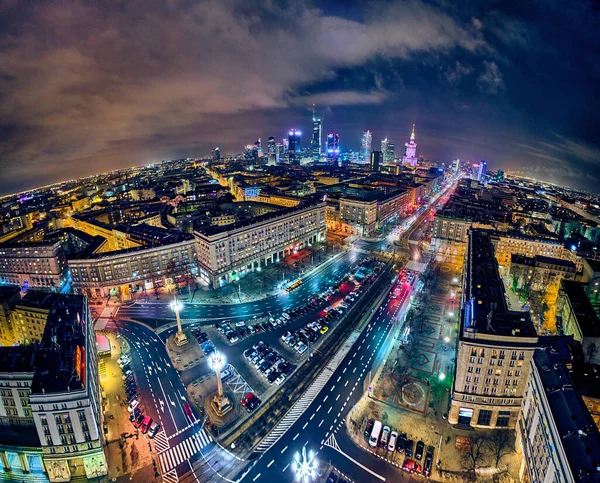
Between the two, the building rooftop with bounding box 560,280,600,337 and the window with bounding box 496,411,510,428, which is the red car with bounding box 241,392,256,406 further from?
the building rooftop with bounding box 560,280,600,337

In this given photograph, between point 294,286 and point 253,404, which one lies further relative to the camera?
point 294,286

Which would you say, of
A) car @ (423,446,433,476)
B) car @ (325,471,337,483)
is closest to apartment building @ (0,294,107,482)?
car @ (325,471,337,483)

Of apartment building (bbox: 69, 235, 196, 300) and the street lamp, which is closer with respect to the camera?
the street lamp

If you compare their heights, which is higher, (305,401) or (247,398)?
(247,398)

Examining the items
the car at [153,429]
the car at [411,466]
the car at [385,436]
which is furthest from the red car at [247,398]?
the car at [411,466]

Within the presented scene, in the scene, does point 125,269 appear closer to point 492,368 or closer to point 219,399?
point 219,399

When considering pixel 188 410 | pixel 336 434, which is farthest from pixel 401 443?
pixel 188 410
